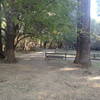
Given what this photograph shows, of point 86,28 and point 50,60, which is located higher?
point 86,28

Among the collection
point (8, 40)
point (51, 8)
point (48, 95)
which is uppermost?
point (51, 8)

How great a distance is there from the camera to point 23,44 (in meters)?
32.1

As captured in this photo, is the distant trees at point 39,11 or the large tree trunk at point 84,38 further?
the large tree trunk at point 84,38

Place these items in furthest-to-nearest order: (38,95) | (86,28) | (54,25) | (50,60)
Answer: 1. (50,60)
2. (86,28)
3. (54,25)
4. (38,95)

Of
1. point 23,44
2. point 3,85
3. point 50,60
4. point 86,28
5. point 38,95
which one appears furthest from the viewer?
point 23,44

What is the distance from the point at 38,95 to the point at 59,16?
12.9ft

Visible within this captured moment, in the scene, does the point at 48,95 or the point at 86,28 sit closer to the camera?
the point at 48,95

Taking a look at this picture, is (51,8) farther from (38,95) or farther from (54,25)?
(38,95)

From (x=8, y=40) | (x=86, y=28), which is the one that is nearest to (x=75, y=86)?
(x=86, y=28)

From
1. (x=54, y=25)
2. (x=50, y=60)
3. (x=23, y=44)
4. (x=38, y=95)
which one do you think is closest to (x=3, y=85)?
(x=38, y=95)

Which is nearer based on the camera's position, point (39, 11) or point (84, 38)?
point (39, 11)

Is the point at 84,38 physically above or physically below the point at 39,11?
below

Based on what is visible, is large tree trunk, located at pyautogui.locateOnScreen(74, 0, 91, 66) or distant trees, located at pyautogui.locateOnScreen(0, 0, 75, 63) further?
large tree trunk, located at pyautogui.locateOnScreen(74, 0, 91, 66)

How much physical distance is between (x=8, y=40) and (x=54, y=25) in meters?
6.91
